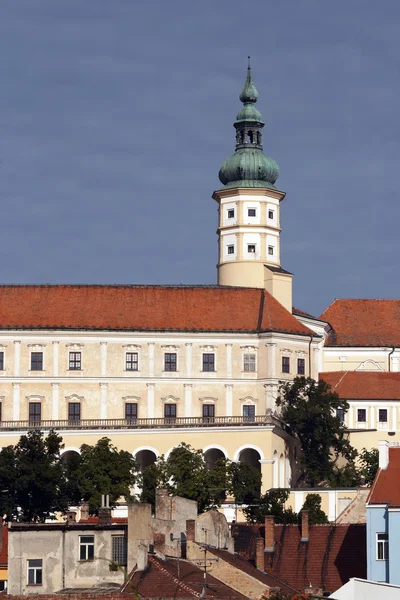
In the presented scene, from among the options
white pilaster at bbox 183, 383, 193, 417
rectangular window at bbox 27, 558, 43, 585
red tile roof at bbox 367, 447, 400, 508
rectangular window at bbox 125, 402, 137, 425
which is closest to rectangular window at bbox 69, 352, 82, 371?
rectangular window at bbox 125, 402, 137, 425

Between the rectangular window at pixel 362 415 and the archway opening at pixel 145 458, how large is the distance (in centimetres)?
1569

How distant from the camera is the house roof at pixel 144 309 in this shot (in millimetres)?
111488

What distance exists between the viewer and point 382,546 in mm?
63938

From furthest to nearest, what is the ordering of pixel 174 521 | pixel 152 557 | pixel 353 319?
pixel 353 319
pixel 174 521
pixel 152 557

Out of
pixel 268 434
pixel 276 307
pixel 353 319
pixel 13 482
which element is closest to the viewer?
pixel 13 482

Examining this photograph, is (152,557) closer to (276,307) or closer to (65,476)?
(65,476)

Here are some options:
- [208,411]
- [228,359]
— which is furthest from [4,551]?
[228,359]

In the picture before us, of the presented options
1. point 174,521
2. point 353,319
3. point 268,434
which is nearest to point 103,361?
point 268,434

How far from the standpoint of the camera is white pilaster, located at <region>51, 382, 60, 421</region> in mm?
109375

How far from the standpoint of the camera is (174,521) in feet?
219

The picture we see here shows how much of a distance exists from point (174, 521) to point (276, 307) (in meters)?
48.7

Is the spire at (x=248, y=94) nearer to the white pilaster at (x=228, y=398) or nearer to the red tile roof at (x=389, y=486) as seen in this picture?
the white pilaster at (x=228, y=398)

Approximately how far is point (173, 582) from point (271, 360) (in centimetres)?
5389

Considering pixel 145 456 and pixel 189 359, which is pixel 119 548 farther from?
pixel 189 359
